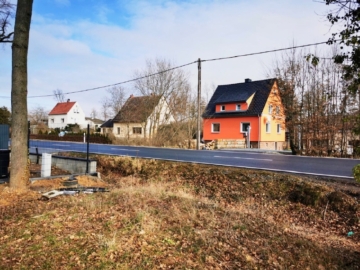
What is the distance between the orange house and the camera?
31938 millimetres

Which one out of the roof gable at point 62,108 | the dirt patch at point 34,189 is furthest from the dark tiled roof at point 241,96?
the roof gable at point 62,108

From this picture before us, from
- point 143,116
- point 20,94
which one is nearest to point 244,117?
point 143,116

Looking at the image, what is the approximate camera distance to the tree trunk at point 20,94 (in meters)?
6.90

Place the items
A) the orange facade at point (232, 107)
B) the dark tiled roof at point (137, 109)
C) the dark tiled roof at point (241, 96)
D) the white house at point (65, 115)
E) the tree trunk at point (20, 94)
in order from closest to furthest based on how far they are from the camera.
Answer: the tree trunk at point (20, 94), the dark tiled roof at point (241, 96), the orange facade at point (232, 107), the dark tiled roof at point (137, 109), the white house at point (65, 115)

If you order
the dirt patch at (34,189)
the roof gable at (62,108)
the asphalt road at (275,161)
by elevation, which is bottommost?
the dirt patch at (34,189)

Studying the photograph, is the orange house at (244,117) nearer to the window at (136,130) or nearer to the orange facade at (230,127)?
the orange facade at (230,127)

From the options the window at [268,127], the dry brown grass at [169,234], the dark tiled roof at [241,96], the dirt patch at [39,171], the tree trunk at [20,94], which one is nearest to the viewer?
Answer: the dry brown grass at [169,234]

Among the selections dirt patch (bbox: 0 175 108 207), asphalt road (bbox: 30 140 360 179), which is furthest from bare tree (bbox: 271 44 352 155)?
dirt patch (bbox: 0 175 108 207)

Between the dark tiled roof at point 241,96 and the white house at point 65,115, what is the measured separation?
143 ft

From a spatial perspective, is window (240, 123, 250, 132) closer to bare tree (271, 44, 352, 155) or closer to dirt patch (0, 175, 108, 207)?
bare tree (271, 44, 352, 155)

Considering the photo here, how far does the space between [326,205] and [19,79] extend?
27.2 ft

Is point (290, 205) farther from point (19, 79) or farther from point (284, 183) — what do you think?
point (19, 79)

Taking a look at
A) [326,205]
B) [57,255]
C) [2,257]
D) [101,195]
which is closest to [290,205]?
[326,205]

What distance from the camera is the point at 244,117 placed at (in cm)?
3300
